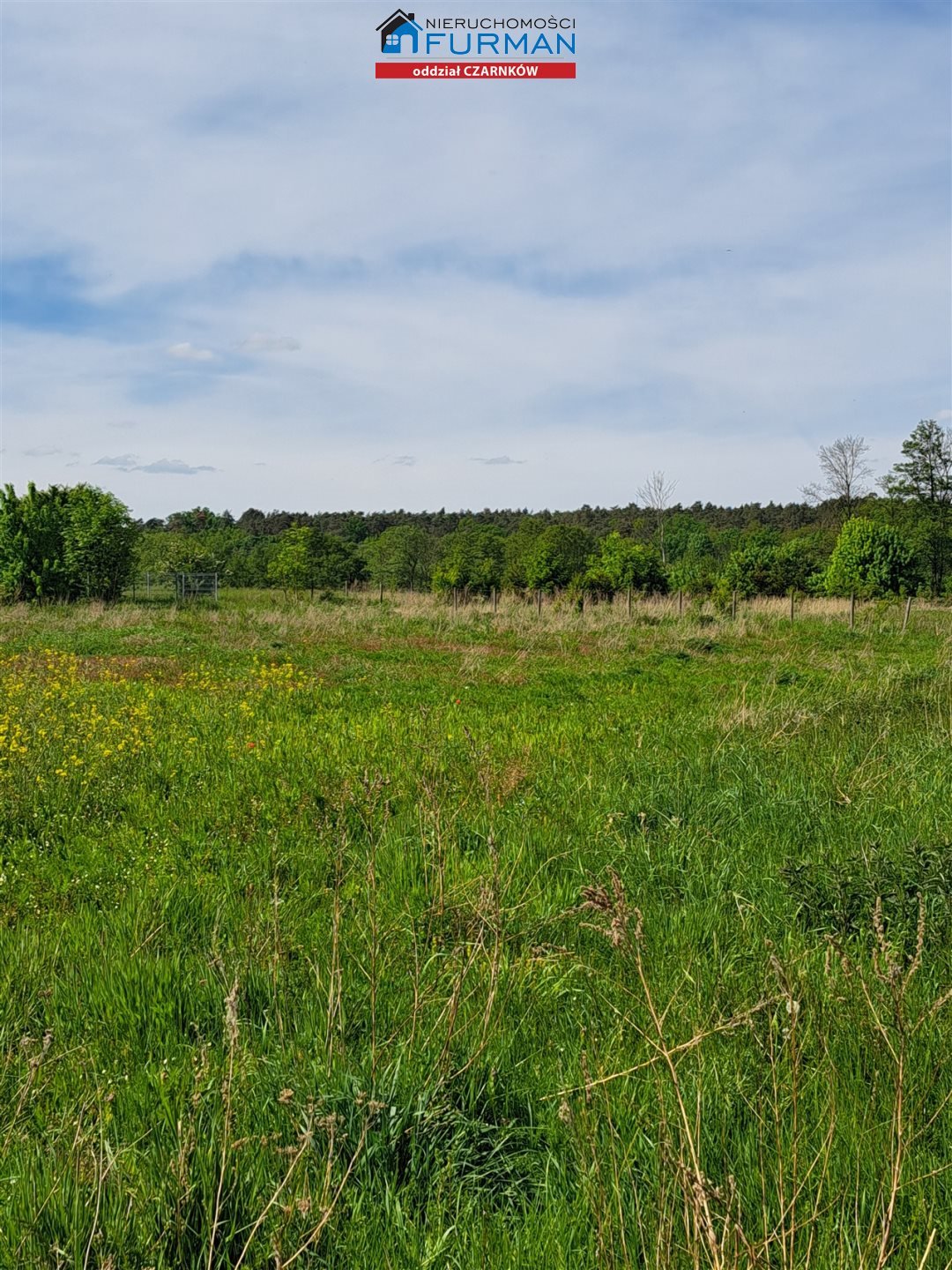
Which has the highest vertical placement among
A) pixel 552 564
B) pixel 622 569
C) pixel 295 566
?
pixel 552 564

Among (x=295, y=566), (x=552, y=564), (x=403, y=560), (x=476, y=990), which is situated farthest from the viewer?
(x=403, y=560)

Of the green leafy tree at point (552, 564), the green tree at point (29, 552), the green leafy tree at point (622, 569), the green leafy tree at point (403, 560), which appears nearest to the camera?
the green tree at point (29, 552)

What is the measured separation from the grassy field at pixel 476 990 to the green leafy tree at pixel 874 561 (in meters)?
27.9

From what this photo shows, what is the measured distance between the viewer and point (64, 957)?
3.77 m

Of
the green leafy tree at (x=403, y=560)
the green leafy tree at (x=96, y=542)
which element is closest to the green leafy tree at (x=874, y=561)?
the green leafy tree at (x=403, y=560)

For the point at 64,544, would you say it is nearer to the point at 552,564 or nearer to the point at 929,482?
the point at 552,564

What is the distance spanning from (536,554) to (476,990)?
40.0m

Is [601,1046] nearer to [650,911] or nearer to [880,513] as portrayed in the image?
[650,911]

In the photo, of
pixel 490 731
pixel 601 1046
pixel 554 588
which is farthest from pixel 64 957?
pixel 554 588

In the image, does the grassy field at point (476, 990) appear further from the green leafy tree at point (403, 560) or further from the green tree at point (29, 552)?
the green leafy tree at point (403, 560)

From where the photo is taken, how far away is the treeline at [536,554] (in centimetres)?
3180

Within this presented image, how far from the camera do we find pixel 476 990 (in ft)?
10.7

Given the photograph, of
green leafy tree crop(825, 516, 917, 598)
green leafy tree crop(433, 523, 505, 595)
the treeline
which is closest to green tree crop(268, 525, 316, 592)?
the treeline

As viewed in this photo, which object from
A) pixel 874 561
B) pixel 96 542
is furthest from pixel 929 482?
pixel 96 542
